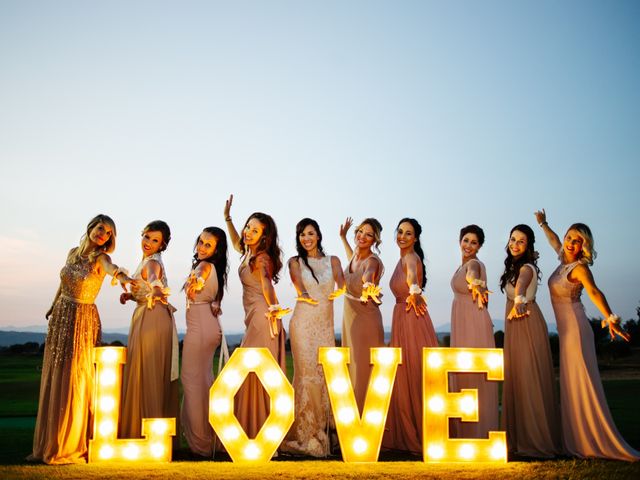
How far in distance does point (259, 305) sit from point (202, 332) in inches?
34.7

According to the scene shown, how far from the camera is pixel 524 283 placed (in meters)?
8.98

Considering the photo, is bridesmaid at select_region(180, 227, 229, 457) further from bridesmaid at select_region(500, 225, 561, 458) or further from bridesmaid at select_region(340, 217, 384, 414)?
bridesmaid at select_region(500, 225, 561, 458)

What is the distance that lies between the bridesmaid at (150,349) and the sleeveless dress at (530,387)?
479 centimetres

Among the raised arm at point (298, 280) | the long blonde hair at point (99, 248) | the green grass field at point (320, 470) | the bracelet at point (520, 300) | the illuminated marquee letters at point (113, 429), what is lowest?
the green grass field at point (320, 470)

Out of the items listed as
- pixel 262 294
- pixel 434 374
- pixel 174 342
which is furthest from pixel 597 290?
pixel 174 342

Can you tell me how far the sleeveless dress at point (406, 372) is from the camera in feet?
30.3

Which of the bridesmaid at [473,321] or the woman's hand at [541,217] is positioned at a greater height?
the woman's hand at [541,217]

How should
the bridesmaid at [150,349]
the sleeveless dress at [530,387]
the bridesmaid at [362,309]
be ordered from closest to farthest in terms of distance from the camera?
the bridesmaid at [150,349] < the sleeveless dress at [530,387] < the bridesmaid at [362,309]

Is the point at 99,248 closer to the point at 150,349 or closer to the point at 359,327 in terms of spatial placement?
the point at 150,349

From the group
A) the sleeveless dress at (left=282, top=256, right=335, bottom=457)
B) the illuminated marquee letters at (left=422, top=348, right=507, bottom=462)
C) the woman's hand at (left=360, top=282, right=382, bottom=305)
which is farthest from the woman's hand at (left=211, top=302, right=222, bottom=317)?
the illuminated marquee letters at (left=422, top=348, right=507, bottom=462)

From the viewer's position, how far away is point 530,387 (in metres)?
8.93

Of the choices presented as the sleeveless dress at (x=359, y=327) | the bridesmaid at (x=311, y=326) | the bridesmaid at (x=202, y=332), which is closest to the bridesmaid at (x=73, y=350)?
the bridesmaid at (x=202, y=332)

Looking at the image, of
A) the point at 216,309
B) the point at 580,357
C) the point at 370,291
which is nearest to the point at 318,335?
the point at 370,291

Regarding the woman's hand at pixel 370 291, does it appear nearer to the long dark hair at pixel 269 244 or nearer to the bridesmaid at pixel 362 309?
the bridesmaid at pixel 362 309
